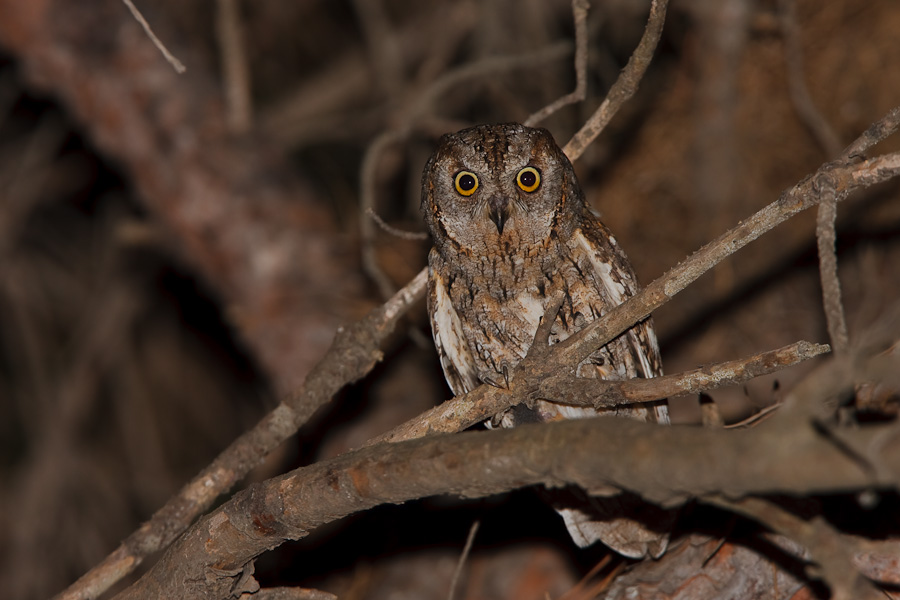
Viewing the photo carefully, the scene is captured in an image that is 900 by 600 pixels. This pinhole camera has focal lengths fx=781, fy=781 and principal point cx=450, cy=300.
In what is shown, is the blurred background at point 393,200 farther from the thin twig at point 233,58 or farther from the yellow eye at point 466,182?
the yellow eye at point 466,182

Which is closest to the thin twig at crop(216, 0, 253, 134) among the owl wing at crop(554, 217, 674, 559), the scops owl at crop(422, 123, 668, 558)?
the scops owl at crop(422, 123, 668, 558)

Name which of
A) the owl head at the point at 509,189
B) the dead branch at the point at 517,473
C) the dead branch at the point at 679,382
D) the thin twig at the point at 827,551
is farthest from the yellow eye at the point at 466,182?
the thin twig at the point at 827,551

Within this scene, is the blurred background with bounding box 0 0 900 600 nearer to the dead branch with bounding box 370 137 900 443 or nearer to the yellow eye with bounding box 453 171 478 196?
the yellow eye with bounding box 453 171 478 196

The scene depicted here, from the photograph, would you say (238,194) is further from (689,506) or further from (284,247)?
(689,506)

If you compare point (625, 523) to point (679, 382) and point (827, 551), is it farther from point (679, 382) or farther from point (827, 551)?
point (827, 551)

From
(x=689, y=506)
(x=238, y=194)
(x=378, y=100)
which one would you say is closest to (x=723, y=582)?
(x=689, y=506)

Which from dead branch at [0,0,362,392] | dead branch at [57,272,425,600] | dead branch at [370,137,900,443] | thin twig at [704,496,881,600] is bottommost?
thin twig at [704,496,881,600]

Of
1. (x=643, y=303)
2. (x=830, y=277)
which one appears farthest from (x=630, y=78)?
(x=830, y=277)
